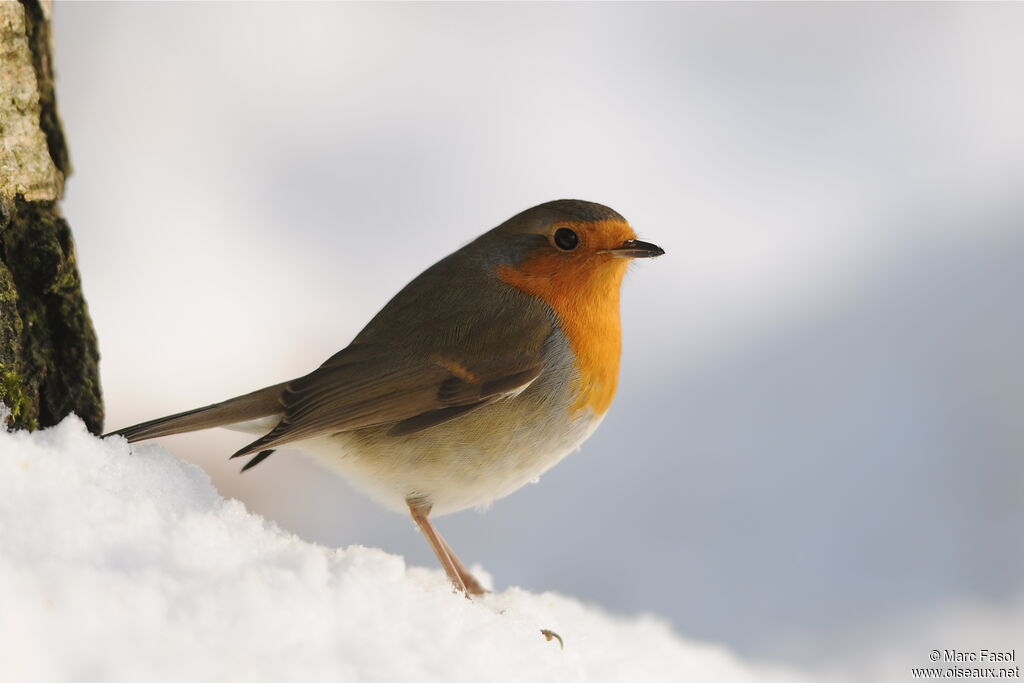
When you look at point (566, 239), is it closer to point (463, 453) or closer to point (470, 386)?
point (470, 386)

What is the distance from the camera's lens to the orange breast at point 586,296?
2.63 metres

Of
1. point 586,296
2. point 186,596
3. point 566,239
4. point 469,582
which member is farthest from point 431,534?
point 186,596

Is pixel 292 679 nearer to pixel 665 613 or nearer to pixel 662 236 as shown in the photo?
pixel 665 613

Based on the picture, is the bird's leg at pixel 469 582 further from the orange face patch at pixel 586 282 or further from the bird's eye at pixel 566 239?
the bird's eye at pixel 566 239

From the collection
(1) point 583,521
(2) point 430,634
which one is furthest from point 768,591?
(2) point 430,634

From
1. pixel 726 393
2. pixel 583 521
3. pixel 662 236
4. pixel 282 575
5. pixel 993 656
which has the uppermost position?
pixel 662 236

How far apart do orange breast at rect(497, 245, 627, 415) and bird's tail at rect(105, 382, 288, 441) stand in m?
0.72

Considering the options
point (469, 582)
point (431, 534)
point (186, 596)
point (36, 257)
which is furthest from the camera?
point (469, 582)

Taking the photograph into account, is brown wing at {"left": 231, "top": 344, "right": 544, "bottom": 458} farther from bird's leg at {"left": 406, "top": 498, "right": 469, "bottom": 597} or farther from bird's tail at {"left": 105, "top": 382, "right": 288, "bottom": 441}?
bird's leg at {"left": 406, "top": 498, "right": 469, "bottom": 597}

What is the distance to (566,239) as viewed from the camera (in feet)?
9.00

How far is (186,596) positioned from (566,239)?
152cm

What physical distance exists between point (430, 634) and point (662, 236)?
4515 mm

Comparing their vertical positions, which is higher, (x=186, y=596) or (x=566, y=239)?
(x=566, y=239)

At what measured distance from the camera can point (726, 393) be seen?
18.6ft
